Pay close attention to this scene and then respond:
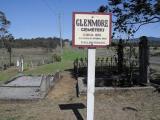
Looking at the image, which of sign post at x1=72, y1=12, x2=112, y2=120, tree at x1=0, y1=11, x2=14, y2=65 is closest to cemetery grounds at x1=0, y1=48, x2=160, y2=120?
sign post at x1=72, y1=12, x2=112, y2=120

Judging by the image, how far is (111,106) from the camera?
10297 mm

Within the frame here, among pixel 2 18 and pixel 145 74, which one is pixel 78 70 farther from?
pixel 2 18

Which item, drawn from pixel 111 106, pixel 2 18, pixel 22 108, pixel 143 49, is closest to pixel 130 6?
pixel 143 49

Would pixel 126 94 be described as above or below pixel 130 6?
below

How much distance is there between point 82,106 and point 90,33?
3936 millimetres

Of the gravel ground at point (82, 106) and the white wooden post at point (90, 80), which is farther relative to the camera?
the gravel ground at point (82, 106)

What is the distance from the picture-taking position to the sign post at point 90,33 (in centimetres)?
702

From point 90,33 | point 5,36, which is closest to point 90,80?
point 90,33

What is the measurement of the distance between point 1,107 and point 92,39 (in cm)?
502

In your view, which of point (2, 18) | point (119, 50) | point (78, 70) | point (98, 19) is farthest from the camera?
point (2, 18)

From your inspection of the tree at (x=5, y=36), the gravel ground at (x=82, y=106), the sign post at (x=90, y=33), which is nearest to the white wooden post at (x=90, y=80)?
the sign post at (x=90, y=33)

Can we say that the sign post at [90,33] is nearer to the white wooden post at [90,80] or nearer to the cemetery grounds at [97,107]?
the white wooden post at [90,80]

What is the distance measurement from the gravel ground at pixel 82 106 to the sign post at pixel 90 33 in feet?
6.30

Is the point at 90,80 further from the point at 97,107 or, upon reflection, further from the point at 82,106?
the point at 82,106
